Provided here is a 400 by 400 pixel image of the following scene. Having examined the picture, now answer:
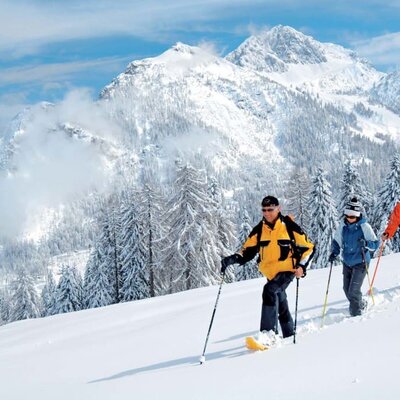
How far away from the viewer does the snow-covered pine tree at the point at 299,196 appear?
4044 cm

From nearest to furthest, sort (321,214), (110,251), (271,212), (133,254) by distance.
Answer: (271,212) → (133,254) → (321,214) → (110,251)

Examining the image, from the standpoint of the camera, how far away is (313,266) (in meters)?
38.4

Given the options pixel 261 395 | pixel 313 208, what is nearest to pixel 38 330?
pixel 261 395

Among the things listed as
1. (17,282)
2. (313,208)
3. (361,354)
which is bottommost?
(17,282)

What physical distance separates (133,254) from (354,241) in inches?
1132

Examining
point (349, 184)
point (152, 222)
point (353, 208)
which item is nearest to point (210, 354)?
point (353, 208)

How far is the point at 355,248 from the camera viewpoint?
8.66 metres

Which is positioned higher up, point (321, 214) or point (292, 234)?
point (292, 234)

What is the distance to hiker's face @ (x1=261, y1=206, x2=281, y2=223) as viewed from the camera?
277 inches

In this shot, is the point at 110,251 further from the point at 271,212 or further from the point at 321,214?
the point at 271,212

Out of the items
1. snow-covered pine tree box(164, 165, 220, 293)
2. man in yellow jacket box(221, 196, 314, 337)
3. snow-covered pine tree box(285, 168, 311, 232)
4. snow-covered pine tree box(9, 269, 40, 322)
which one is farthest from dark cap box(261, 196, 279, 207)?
snow-covered pine tree box(9, 269, 40, 322)

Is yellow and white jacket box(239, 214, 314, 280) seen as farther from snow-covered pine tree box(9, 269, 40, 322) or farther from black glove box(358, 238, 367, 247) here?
snow-covered pine tree box(9, 269, 40, 322)

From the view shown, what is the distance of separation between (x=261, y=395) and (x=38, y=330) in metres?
11.1

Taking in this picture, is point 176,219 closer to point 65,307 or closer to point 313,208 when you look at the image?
point 313,208
